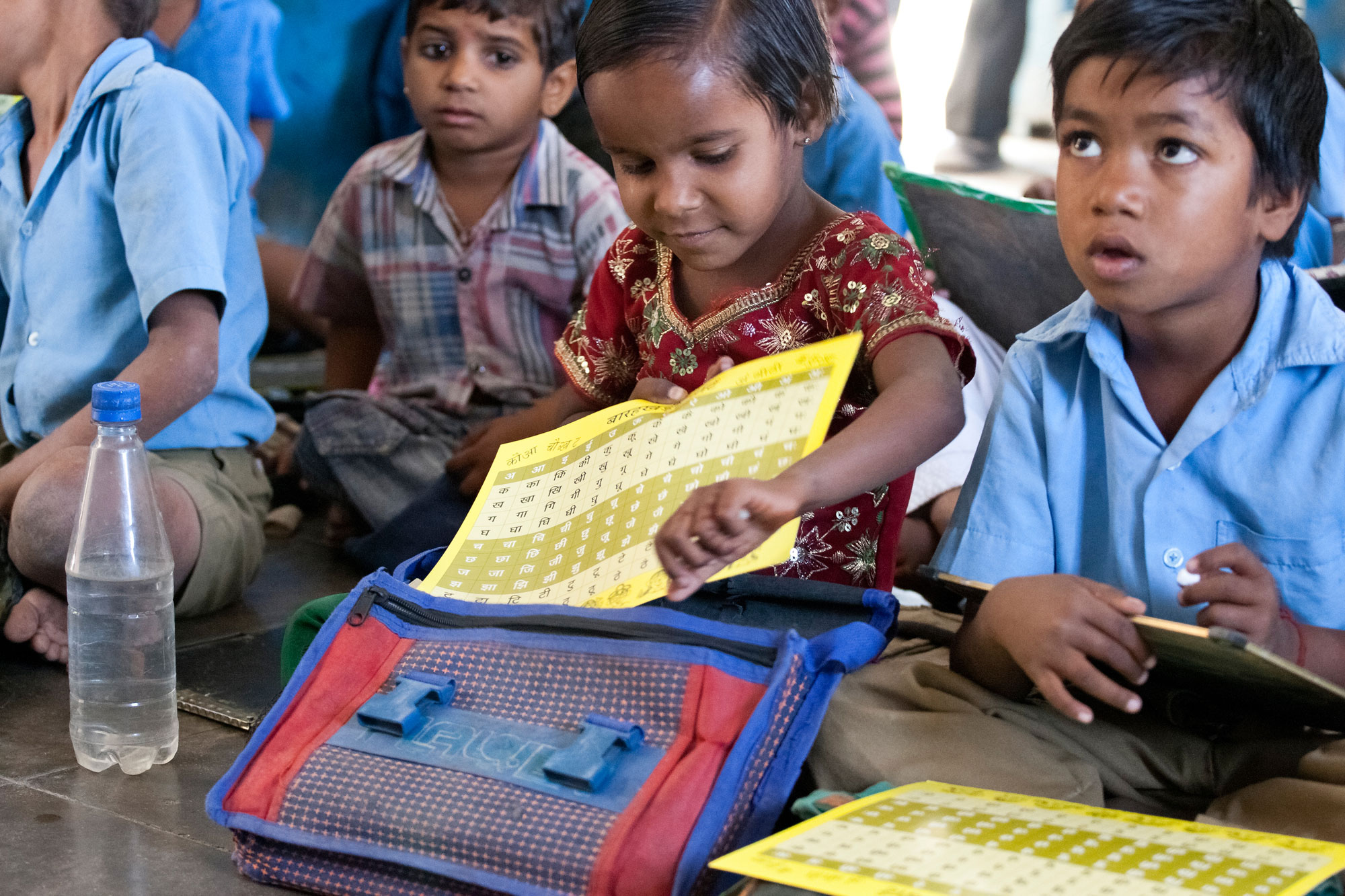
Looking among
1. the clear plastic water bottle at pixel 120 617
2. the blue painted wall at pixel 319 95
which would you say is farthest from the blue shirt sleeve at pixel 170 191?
the blue painted wall at pixel 319 95

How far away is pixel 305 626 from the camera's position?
1.20m

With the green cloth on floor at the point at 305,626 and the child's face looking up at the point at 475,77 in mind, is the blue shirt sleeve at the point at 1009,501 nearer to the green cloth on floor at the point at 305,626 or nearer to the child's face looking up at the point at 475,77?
the green cloth on floor at the point at 305,626

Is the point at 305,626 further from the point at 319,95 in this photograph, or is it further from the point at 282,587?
the point at 319,95

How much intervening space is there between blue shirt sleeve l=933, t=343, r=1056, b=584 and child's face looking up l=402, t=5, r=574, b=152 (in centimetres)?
118

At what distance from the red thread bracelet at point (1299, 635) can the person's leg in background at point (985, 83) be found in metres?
1.79

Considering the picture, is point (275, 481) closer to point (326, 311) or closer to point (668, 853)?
point (326, 311)

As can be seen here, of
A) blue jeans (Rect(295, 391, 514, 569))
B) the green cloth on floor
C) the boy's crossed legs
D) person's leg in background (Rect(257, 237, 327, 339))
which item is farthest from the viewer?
person's leg in background (Rect(257, 237, 327, 339))

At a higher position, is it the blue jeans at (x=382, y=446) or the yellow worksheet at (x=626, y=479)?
the yellow worksheet at (x=626, y=479)

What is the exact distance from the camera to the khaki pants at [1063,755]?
0.96 m

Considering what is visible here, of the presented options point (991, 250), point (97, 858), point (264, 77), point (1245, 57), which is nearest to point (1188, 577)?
point (1245, 57)

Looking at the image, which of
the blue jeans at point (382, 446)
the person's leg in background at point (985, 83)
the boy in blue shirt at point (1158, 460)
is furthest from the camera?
the person's leg in background at point (985, 83)

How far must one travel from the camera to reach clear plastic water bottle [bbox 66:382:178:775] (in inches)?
48.3

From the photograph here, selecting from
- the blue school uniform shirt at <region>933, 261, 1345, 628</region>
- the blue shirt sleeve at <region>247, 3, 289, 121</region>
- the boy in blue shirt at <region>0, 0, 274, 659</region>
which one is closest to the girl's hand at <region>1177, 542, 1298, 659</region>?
the blue school uniform shirt at <region>933, 261, 1345, 628</region>

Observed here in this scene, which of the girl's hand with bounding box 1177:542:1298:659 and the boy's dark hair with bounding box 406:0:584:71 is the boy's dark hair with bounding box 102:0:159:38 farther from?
the girl's hand with bounding box 1177:542:1298:659
